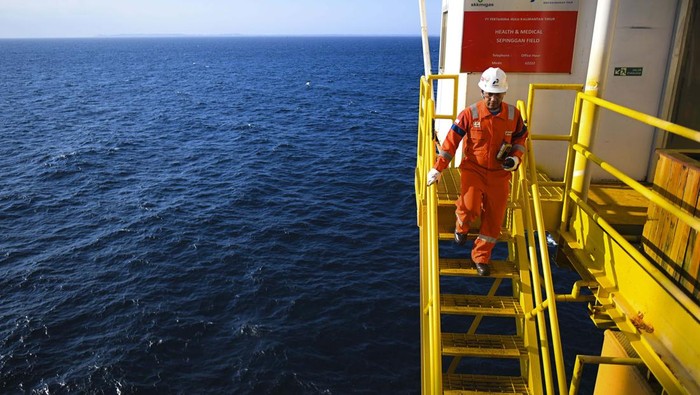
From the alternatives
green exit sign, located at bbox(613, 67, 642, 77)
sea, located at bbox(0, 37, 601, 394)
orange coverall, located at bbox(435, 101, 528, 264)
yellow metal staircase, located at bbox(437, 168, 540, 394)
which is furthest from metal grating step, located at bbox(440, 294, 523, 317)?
sea, located at bbox(0, 37, 601, 394)

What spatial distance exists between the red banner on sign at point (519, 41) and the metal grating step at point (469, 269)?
4.16 m

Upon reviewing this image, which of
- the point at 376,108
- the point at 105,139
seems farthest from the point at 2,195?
the point at 376,108

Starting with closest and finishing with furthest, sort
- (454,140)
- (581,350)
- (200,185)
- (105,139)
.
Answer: (454,140) → (581,350) → (200,185) → (105,139)

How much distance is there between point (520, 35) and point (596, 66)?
288cm

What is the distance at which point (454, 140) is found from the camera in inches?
255

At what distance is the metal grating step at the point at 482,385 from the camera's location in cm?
614

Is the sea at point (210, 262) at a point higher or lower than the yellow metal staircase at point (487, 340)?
lower

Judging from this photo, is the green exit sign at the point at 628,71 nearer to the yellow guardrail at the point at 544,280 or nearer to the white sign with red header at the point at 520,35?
the white sign with red header at the point at 520,35

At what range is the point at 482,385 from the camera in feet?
20.6

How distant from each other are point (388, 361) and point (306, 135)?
3215cm

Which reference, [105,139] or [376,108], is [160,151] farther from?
[376,108]

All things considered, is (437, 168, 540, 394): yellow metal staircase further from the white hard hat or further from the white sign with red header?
the white sign with red header

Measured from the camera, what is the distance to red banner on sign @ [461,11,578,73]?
923 centimetres

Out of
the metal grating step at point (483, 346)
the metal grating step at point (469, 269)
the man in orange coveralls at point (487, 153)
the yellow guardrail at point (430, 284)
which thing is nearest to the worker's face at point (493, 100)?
the man in orange coveralls at point (487, 153)
